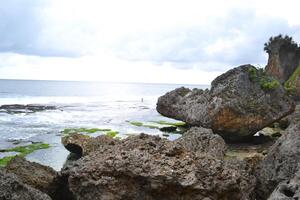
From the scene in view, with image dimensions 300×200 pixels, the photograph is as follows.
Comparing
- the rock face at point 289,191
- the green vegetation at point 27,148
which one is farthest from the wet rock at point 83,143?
the rock face at point 289,191

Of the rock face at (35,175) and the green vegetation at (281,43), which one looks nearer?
the rock face at (35,175)

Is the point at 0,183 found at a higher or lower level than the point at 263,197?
higher

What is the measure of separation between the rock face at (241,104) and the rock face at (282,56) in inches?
1579

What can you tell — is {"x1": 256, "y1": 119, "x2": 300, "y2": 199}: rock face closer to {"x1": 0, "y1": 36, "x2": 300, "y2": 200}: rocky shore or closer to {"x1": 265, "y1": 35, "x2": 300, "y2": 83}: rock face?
{"x1": 0, "y1": 36, "x2": 300, "y2": 200}: rocky shore

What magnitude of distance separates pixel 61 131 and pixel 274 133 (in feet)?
68.9

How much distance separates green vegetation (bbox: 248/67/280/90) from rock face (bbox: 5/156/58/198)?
20085 mm

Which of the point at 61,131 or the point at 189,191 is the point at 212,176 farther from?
the point at 61,131

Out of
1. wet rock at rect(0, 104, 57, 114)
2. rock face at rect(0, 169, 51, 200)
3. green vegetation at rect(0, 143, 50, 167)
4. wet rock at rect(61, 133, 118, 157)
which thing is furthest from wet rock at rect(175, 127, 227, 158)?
wet rock at rect(0, 104, 57, 114)

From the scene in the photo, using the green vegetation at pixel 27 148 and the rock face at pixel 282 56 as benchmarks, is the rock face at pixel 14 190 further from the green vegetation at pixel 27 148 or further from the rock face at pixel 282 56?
the rock face at pixel 282 56

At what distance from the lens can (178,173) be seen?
375 inches

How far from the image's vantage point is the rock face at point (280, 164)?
394 inches

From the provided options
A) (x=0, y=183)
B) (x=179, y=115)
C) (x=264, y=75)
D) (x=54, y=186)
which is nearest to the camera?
(x=0, y=183)

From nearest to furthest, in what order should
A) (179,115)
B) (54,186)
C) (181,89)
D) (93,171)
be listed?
(93,171) < (54,186) < (179,115) < (181,89)

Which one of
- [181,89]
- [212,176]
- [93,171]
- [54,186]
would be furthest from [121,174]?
[181,89]
